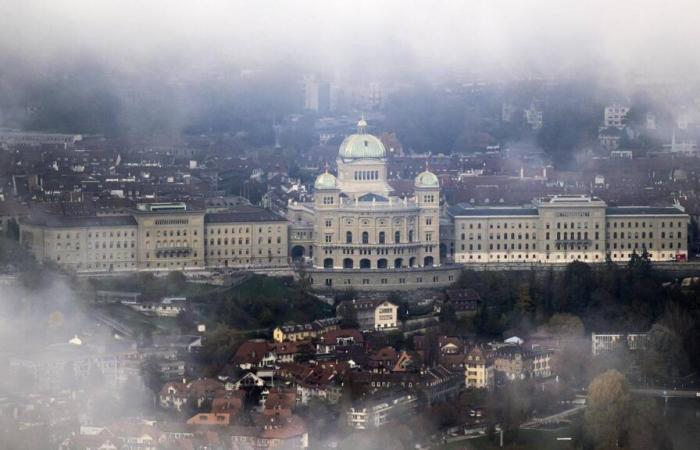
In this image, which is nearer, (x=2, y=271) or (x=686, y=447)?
(x=686, y=447)

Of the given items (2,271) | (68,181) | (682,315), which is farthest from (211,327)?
(68,181)

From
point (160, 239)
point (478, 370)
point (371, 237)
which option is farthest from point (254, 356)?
point (371, 237)

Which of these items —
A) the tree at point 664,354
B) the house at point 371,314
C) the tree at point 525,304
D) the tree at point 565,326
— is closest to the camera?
the tree at point 664,354

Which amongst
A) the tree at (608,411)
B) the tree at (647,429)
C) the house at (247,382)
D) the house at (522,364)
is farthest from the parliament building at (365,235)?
the tree at (647,429)

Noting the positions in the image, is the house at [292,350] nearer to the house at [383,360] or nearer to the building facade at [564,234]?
the house at [383,360]

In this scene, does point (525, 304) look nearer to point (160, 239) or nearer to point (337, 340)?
point (337, 340)

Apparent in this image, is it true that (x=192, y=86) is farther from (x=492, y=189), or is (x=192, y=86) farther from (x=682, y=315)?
(x=682, y=315)

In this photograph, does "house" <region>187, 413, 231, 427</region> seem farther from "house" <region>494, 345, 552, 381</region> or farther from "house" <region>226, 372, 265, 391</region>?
"house" <region>494, 345, 552, 381</region>

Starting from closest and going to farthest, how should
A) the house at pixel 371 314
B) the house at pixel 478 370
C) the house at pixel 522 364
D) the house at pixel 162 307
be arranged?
the house at pixel 478 370 → the house at pixel 522 364 → the house at pixel 162 307 → the house at pixel 371 314
